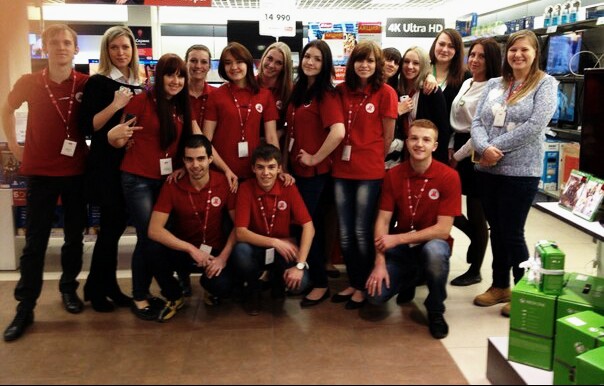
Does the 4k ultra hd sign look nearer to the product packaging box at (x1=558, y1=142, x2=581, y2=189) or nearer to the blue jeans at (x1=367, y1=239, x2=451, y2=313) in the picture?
the product packaging box at (x1=558, y1=142, x2=581, y2=189)

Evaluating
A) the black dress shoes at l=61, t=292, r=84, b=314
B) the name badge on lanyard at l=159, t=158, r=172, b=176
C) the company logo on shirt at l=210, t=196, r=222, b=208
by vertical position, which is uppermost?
the name badge on lanyard at l=159, t=158, r=172, b=176

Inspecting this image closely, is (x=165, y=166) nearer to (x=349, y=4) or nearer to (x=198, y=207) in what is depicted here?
(x=198, y=207)

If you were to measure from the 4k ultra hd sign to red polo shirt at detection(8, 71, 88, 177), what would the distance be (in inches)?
224

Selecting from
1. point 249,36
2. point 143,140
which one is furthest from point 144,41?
point 143,140

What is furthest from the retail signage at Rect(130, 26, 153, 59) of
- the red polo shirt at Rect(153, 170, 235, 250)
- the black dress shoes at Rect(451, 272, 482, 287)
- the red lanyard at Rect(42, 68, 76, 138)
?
the black dress shoes at Rect(451, 272, 482, 287)

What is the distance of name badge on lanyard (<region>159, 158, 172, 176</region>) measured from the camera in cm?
304

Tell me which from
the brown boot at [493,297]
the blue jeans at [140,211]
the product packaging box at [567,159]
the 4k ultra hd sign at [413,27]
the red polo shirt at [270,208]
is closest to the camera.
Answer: the blue jeans at [140,211]

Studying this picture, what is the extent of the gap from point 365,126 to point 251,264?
1.00 metres

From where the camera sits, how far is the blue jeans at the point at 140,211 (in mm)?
3002

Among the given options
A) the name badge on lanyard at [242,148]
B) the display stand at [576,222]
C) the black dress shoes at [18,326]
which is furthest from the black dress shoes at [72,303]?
the display stand at [576,222]

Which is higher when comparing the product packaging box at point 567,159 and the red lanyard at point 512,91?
the red lanyard at point 512,91

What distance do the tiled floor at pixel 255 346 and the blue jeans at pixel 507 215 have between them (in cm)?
27

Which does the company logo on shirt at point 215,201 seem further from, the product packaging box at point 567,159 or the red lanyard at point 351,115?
the product packaging box at point 567,159

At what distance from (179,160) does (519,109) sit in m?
1.86
